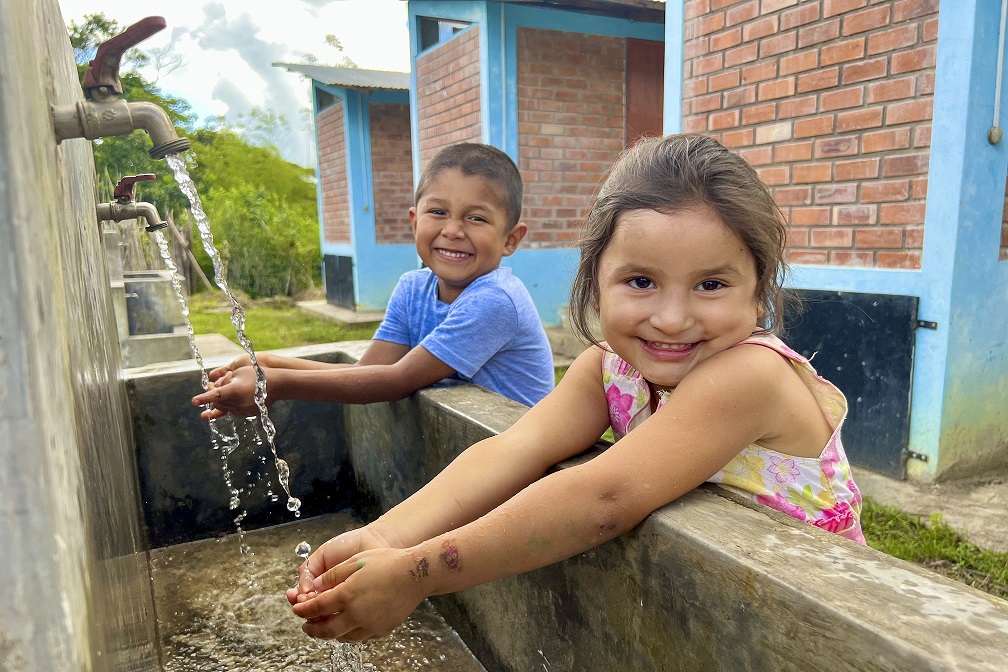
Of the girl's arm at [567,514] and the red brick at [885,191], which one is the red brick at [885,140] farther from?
the girl's arm at [567,514]

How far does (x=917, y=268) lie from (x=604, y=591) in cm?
221

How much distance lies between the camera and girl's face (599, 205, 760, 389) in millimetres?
1136

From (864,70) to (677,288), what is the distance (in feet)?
7.48

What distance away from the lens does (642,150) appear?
1260mm

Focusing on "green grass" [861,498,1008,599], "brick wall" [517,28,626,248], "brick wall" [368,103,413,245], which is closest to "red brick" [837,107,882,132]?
"green grass" [861,498,1008,599]

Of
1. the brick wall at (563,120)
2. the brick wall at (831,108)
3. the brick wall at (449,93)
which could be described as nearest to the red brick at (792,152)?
the brick wall at (831,108)

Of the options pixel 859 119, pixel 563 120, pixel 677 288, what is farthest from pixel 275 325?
pixel 677 288

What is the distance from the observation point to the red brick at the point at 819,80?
2980 mm

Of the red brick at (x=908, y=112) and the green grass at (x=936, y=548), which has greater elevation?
the red brick at (x=908, y=112)

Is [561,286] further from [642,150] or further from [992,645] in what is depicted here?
[992,645]

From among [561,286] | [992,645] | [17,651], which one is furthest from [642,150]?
[561,286]

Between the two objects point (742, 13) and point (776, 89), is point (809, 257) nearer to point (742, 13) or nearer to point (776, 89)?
point (776, 89)

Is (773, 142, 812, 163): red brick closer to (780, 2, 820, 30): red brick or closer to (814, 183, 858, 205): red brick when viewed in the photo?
(814, 183, 858, 205): red brick

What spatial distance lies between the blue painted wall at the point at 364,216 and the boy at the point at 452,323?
671 cm
